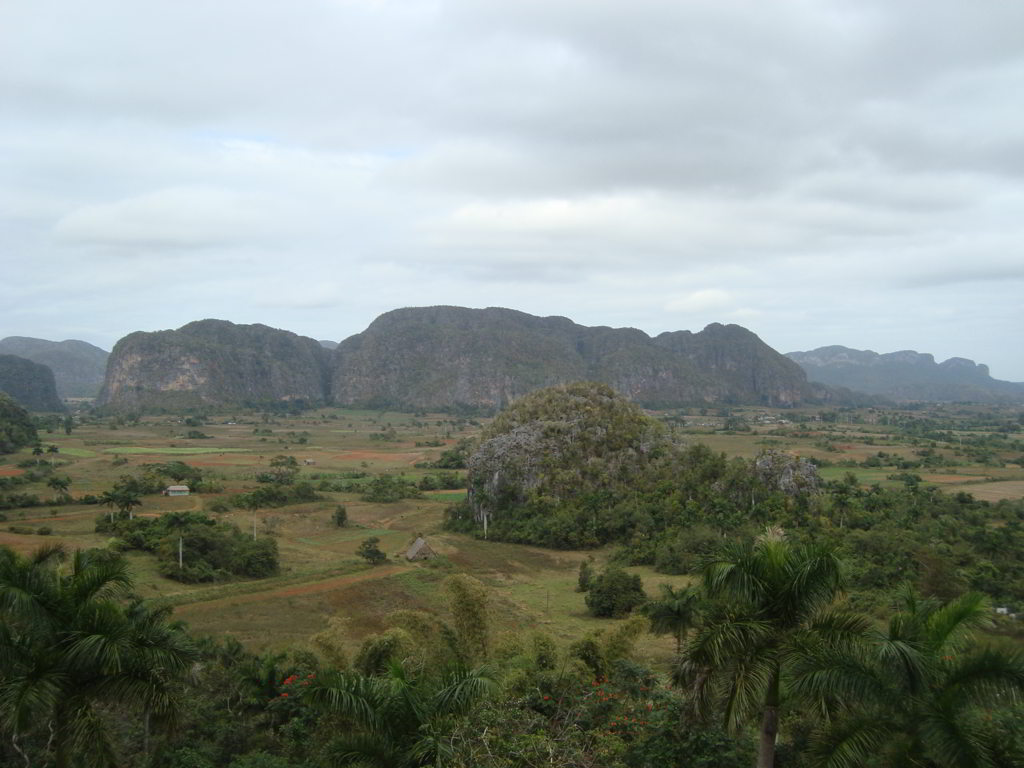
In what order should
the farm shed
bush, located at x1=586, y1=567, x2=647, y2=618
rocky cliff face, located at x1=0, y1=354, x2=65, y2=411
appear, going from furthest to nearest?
rocky cliff face, located at x1=0, y1=354, x2=65, y2=411, the farm shed, bush, located at x1=586, y1=567, x2=647, y2=618

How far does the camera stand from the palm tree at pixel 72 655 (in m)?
6.71

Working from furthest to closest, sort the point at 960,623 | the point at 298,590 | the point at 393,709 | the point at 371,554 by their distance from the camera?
the point at 371,554 < the point at 298,590 < the point at 393,709 < the point at 960,623

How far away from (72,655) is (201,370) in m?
157

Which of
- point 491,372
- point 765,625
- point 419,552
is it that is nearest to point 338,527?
point 419,552

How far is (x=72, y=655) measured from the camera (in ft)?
22.4

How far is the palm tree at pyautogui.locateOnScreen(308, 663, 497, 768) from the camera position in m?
7.25

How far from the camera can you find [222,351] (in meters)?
160

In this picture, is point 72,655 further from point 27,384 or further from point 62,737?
point 27,384

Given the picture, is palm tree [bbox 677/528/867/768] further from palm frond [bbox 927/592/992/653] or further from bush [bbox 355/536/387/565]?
bush [bbox 355/536/387/565]

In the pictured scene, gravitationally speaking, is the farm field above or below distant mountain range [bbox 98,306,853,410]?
below

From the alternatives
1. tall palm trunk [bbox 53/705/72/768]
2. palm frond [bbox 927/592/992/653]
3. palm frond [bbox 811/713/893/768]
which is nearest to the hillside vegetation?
Result: tall palm trunk [bbox 53/705/72/768]

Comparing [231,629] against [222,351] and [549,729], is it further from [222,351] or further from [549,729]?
[222,351]

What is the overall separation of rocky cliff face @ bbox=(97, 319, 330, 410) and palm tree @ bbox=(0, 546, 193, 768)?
141 metres

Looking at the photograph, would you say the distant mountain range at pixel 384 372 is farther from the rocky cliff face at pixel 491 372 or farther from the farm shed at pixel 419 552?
the farm shed at pixel 419 552
